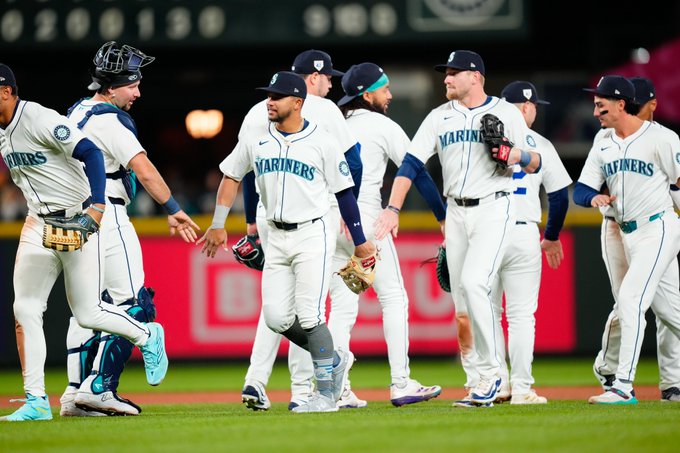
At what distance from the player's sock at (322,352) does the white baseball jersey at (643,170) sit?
81.9 inches

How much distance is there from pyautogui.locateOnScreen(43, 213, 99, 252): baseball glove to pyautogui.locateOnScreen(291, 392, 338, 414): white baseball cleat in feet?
5.13

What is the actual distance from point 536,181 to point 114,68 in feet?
9.12

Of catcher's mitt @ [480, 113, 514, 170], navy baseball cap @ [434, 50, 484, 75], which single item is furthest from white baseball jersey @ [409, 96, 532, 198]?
navy baseball cap @ [434, 50, 484, 75]

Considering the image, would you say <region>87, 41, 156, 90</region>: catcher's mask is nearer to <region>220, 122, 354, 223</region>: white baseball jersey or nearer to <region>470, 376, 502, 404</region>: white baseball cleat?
<region>220, 122, 354, 223</region>: white baseball jersey

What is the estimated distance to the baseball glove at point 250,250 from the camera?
7.72 meters

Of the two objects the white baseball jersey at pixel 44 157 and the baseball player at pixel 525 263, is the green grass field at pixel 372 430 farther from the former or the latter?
the white baseball jersey at pixel 44 157

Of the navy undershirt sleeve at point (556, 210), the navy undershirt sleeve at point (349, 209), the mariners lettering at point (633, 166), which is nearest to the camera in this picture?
the navy undershirt sleeve at point (349, 209)

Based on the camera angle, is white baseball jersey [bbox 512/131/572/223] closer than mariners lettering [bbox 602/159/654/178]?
No

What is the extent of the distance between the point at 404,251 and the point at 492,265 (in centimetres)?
478

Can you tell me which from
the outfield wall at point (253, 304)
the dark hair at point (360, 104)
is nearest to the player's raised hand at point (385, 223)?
the dark hair at point (360, 104)

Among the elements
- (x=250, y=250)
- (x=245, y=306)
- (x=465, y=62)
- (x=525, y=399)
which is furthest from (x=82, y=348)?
(x=245, y=306)

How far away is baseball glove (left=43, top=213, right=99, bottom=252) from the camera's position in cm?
666

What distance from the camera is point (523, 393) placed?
7699 mm

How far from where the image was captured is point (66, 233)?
21.9 ft
